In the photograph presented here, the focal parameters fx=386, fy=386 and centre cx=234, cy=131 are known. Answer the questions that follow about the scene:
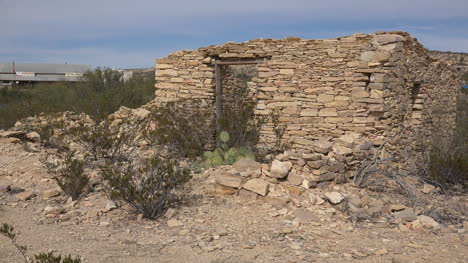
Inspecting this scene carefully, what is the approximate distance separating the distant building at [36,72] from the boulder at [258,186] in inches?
949

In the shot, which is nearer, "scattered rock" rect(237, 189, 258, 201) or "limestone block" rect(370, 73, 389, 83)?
"scattered rock" rect(237, 189, 258, 201)

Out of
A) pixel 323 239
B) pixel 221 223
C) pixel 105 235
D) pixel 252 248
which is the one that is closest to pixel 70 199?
pixel 105 235

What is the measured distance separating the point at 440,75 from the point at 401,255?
645 centimetres

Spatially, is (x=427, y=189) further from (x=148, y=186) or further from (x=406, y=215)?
(x=148, y=186)

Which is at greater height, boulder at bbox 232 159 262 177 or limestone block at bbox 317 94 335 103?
limestone block at bbox 317 94 335 103

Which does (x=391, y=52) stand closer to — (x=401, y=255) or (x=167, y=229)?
(x=401, y=255)

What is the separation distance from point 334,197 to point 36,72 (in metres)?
27.4

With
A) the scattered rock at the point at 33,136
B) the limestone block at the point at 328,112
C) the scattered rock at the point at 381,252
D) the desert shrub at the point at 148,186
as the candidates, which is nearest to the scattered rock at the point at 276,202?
the desert shrub at the point at 148,186

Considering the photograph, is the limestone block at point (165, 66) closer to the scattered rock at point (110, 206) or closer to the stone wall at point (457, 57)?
the scattered rock at point (110, 206)

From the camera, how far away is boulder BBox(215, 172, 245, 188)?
16.9ft

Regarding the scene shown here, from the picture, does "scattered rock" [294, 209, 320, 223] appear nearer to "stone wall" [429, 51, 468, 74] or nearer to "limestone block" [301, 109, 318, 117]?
"limestone block" [301, 109, 318, 117]

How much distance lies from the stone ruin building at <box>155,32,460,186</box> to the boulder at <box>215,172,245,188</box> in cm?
81

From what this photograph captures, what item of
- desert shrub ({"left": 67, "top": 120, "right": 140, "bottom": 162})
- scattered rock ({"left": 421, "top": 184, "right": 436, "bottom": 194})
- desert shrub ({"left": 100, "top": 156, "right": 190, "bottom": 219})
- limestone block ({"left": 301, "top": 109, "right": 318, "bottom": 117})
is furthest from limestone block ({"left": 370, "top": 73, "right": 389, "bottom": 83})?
desert shrub ({"left": 67, "top": 120, "right": 140, "bottom": 162})

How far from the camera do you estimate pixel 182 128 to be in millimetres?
7488
